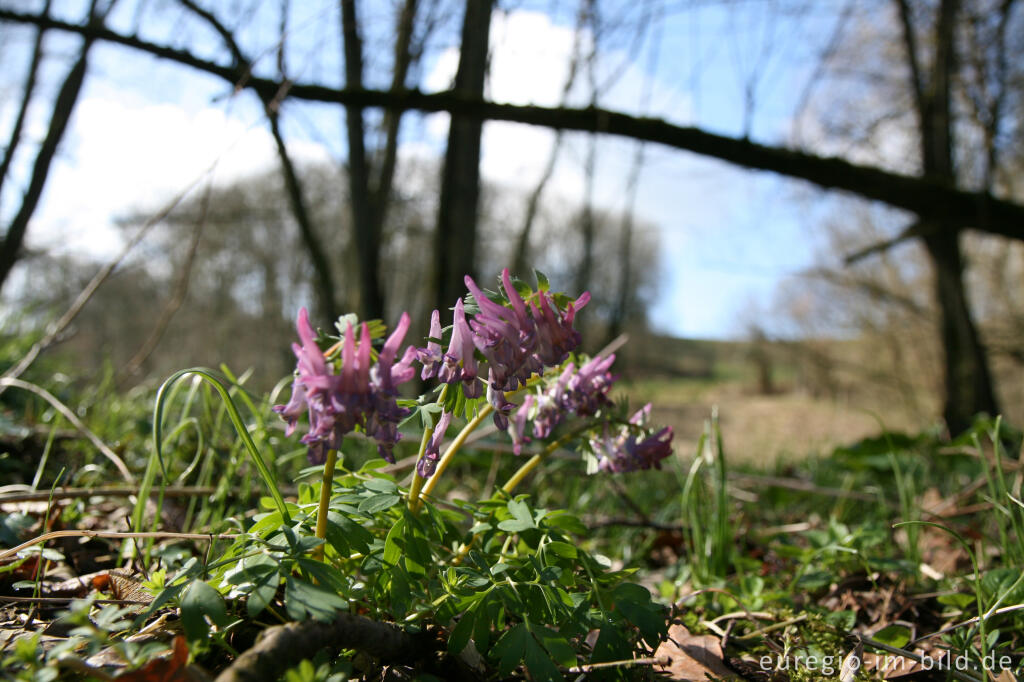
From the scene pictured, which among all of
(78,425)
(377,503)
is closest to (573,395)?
(377,503)

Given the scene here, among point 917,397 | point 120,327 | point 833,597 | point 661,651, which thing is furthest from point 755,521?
point 120,327

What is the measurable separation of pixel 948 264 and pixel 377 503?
6.72 meters

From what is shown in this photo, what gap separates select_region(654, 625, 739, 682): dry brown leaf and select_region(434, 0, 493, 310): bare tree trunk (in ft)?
11.0

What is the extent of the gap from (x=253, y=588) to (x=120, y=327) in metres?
19.1

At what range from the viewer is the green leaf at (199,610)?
0.71 meters

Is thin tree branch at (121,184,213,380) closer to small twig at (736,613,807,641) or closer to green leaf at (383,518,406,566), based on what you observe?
green leaf at (383,518,406,566)

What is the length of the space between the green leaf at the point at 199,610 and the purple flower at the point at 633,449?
0.66 metres

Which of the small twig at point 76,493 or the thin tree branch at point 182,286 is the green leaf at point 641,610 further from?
the thin tree branch at point 182,286

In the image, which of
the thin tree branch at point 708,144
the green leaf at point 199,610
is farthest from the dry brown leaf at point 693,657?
the thin tree branch at point 708,144

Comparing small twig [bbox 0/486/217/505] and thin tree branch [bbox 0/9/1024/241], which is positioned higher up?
thin tree branch [bbox 0/9/1024/241]

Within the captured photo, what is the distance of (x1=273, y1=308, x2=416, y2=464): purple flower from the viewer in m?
0.75

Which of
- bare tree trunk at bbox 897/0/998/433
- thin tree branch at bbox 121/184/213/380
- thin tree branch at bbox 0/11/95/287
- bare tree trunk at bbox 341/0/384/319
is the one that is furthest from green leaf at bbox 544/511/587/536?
bare tree trunk at bbox 897/0/998/433

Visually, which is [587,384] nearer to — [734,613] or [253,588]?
[253,588]

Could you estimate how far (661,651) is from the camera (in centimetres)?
119
